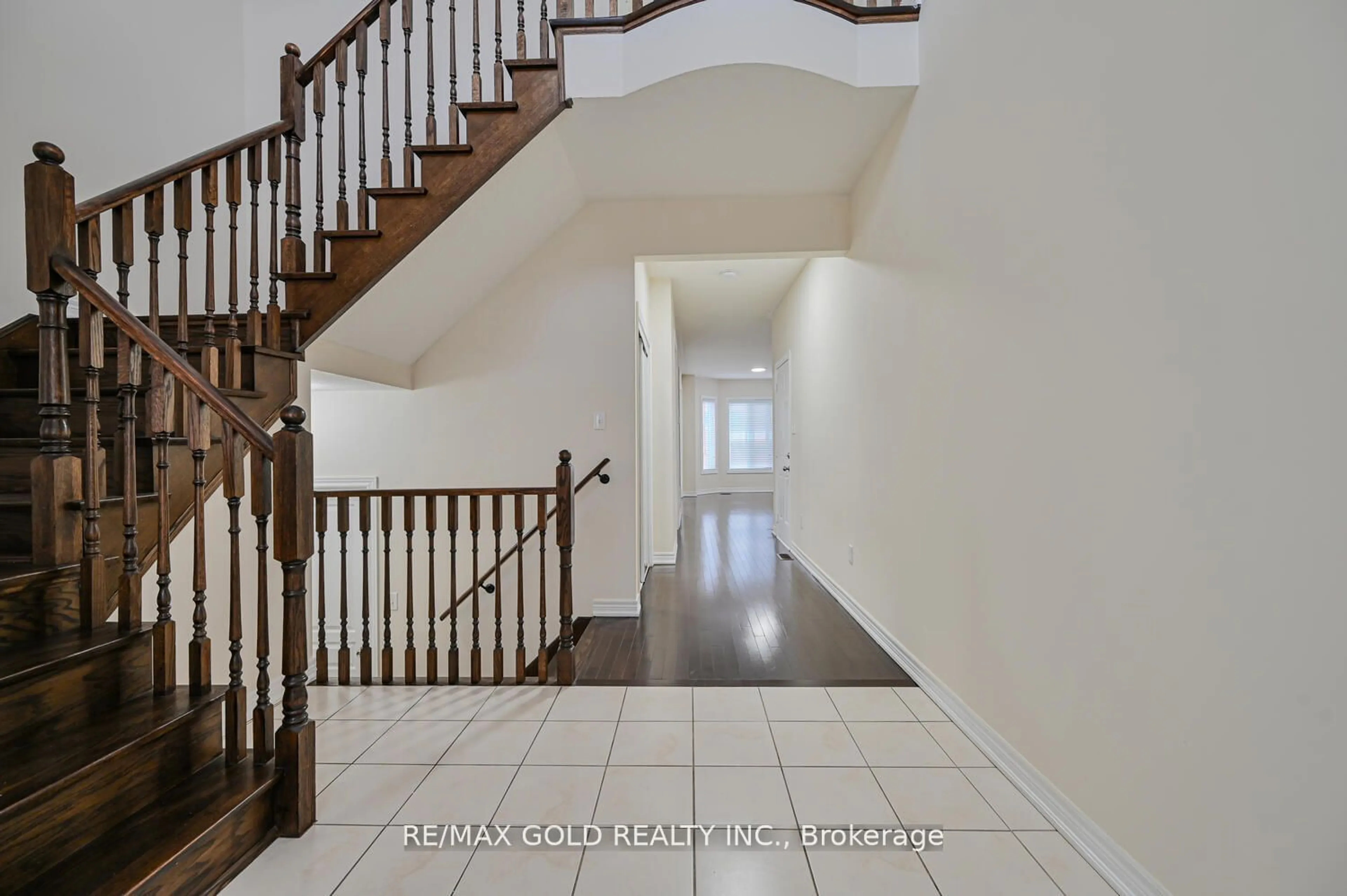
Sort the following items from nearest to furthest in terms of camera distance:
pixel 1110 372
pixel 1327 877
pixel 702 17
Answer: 1. pixel 1327 877
2. pixel 1110 372
3. pixel 702 17

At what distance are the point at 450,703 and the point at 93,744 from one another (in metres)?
1.20

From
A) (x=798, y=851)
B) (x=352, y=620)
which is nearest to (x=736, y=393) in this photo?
(x=352, y=620)

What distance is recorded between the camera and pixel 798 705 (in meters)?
2.32

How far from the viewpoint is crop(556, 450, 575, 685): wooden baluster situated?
2.54 meters

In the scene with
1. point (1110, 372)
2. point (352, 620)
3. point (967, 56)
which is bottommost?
point (352, 620)

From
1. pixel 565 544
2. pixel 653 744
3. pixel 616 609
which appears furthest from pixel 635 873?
pixel 616 609

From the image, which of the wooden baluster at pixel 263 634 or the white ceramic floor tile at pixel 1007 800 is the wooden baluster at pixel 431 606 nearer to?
the wooden baluster at pixel 263 634

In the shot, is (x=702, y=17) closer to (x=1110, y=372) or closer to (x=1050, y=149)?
(x=1050, y=149)

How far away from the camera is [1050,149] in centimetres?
158

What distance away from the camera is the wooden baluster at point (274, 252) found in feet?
7.70

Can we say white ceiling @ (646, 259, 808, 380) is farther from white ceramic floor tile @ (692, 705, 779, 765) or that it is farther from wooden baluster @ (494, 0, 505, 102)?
white ceramic floor tile @ (692, 705, 779, 765)

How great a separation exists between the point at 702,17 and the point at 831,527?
3142mm

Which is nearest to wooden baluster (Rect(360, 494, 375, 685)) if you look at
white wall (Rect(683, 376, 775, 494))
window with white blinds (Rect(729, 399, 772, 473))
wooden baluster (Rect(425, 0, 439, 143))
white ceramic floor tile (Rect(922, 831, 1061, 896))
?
wooden baluster (Rect(425, 0, 439, 143))

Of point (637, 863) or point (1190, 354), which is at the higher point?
point (1190, 354)
